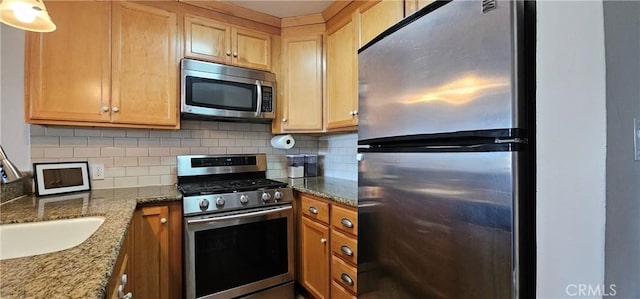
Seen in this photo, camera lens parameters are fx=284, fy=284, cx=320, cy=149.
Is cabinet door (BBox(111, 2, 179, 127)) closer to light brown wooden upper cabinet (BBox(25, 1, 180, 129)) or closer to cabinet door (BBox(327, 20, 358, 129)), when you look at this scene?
light brown wooden upper cabinet (BBox(25, 1, 180, 129))

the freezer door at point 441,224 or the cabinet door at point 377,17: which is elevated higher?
the cabinet door at point 377,17

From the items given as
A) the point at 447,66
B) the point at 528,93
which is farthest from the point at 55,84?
the point at 528,93

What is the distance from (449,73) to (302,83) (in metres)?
1.59

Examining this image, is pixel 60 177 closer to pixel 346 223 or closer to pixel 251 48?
pixel 251 48

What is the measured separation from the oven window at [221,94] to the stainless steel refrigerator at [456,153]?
128cm

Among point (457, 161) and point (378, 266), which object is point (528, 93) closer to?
point (457, 161)

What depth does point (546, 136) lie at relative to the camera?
740 millimetres

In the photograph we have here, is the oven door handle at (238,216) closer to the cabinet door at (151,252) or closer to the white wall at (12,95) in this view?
the cabinet door at (151,252)

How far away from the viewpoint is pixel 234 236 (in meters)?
1.90

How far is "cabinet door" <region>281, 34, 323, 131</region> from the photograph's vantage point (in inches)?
91.2

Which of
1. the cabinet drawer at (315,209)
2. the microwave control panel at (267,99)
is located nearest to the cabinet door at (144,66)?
the microwave control panel at (267,99)

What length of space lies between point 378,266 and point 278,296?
118 centimetres

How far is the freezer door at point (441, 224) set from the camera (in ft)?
2.49

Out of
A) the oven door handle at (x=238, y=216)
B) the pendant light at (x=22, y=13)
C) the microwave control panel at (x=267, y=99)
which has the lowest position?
the oven door handle at (x=238, y=216)
